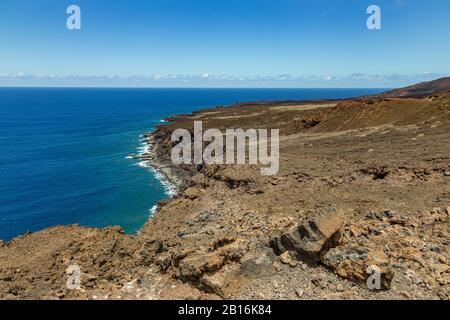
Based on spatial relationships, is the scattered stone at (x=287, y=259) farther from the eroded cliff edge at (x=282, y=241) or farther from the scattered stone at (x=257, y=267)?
the scattered stone at (x=257, y=267)

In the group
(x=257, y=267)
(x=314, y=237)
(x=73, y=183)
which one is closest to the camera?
(x=257, y=267)

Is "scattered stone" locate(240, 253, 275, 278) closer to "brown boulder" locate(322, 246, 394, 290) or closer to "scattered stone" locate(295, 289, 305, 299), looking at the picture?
"scattered stone" locate(295, 289, 305, 299)

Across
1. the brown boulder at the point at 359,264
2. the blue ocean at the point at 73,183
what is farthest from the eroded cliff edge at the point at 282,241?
the blue ocean at the point at 73,183

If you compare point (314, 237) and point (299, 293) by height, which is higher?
point (314, 237)

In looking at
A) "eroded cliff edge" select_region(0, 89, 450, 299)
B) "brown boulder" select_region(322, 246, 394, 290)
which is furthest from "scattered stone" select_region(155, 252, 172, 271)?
"brown boulder" select_region(322, 246, 394, 290)

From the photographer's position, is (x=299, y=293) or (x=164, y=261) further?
(x=164, y=261)

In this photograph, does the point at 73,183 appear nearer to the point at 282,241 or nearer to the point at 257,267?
the point at 282,241

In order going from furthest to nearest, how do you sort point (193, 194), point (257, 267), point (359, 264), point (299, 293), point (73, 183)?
point (73, 183), point (193, 194), point (257, 267), point (359, 264), point (299, 293)

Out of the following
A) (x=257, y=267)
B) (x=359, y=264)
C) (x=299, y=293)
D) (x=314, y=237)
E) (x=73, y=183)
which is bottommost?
(x=73, y=183)

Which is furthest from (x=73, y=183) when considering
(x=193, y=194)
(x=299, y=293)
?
(x=299, y=293)
